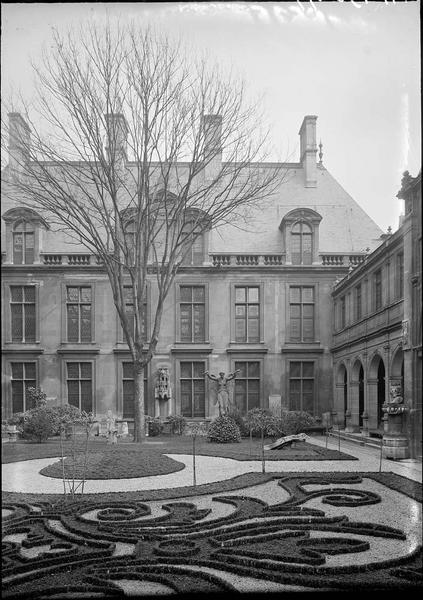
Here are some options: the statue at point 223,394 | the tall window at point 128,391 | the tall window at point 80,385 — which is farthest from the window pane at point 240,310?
the tall window at point 80,385

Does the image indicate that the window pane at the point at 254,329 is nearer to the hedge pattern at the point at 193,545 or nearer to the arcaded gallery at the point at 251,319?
the arcaded gallery at the point at 251,319

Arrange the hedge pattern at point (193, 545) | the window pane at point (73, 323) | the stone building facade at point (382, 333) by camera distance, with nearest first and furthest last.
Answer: the hedge pattern at point (193, 545)
the stone building facade at point (382, 333)
the window pane at point (73, 323)

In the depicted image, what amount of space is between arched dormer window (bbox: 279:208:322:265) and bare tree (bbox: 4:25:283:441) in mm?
574

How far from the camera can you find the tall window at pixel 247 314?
7.20m

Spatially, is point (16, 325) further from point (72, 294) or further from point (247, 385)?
point (247, 385)

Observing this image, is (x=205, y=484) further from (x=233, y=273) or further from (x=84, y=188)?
(x=84, y=188)

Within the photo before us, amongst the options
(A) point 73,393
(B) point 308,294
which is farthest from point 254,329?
(A) point 73,393

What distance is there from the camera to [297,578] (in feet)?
15.6

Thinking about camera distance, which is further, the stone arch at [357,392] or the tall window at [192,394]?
the tall window at [192,394]

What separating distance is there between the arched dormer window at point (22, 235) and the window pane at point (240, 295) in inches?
104

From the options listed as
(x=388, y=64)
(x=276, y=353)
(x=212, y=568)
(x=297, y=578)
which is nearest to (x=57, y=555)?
(x=212, y=568)

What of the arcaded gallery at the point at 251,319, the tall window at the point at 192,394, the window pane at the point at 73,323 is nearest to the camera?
the arcaded gallery at the point at 251,319

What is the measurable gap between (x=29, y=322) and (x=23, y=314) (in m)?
0.14

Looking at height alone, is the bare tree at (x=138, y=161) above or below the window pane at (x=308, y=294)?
above
